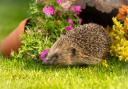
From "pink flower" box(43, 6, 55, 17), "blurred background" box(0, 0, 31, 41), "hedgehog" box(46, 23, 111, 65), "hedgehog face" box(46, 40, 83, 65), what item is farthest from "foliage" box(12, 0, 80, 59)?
"blurred background" box(0, 0, 31, 41)

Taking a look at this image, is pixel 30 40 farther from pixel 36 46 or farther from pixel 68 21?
pixel 68 21

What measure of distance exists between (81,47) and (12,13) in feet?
27.1

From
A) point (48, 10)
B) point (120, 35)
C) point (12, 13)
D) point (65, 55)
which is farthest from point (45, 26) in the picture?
point (12, 13)

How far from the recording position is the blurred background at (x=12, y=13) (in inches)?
570

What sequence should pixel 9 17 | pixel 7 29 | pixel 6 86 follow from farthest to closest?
pixel 9 17 < pixel 7 29 < pixel 6 86

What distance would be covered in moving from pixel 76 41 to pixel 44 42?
0.82 metres

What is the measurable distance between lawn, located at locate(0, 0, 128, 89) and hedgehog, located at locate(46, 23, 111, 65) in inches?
5.2

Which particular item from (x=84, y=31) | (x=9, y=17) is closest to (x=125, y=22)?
Result: (x=84, y=31)

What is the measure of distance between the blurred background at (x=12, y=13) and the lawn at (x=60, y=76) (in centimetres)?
532

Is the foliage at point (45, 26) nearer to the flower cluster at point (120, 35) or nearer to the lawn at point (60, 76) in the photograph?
the lawn at point (60, 76)

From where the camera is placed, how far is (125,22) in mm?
8367

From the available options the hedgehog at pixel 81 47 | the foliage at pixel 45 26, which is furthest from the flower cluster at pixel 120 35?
the foliage at pixel 45 26

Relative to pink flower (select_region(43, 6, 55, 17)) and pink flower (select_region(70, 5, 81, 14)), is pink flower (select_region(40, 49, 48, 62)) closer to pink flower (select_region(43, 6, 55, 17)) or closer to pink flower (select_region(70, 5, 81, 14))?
pink flower (select_region(43, 6, 55, 17))

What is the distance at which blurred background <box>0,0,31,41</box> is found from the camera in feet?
47.5
